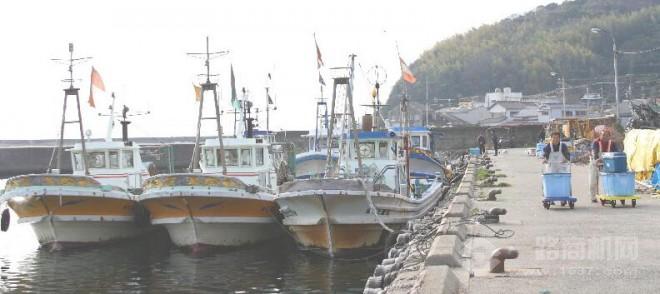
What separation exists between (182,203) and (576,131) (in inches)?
1300

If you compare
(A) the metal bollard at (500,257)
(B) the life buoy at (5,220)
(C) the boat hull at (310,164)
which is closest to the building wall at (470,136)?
(C) the boat hull at (310,164)

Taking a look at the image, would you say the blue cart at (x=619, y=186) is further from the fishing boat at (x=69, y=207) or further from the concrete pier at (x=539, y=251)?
the fishing boat at (x=69, y=207)

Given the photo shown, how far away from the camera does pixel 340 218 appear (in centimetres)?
1858

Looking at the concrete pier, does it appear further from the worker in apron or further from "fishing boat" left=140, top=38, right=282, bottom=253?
"fishing boat" left=140, top=38, right=282, bottom=253

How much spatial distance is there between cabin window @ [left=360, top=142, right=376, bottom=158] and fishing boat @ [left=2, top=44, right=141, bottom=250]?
6631 mm

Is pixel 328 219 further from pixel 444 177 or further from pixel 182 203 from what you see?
pixel 444 177

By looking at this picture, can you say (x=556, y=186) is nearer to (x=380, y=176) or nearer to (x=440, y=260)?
(x=380, y=176)

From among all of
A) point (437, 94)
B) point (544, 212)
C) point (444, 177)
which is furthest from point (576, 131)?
point (437, 94)

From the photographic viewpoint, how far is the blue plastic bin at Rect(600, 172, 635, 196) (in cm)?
1609

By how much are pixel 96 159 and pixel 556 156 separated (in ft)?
45.4

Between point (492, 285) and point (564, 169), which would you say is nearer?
point (492, 285)

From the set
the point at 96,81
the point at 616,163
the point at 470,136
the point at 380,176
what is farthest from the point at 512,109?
the point at 616,163

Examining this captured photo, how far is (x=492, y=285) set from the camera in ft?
29.7

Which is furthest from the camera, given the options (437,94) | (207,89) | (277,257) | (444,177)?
(437,94)
